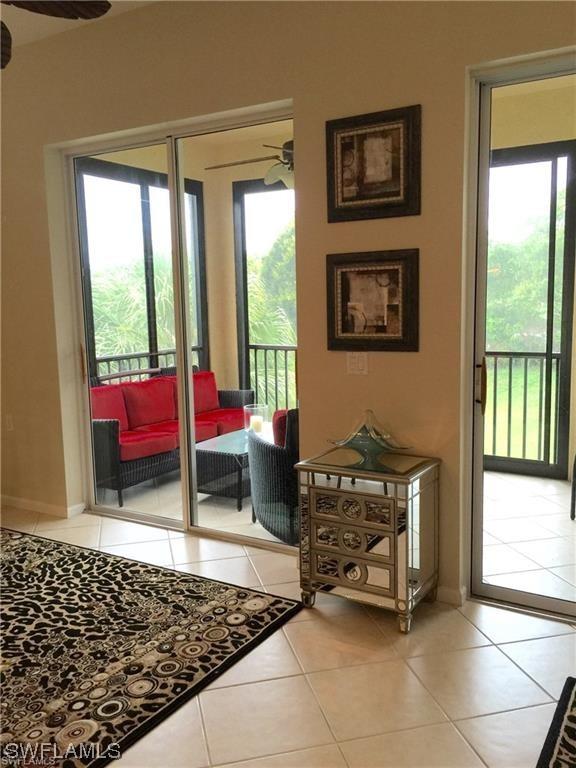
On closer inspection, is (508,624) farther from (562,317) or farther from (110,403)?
(110,403)

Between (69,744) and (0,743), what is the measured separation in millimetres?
224

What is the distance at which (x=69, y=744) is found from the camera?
2033 millimetres

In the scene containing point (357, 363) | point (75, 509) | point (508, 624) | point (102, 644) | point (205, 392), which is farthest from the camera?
point (75, 509)

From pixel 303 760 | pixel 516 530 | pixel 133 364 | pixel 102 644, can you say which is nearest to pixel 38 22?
pixel 133 364

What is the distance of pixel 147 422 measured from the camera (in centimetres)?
413

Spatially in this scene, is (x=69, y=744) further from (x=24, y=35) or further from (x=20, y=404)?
(x=24, y=35)

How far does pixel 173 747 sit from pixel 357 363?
1.79 metres

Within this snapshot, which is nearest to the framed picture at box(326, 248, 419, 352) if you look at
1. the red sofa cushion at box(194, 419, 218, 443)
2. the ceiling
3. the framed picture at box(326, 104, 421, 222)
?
the framed picture at box(326, 104, 421, 222)

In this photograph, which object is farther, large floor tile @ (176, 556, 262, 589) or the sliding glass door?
the sliding glass door

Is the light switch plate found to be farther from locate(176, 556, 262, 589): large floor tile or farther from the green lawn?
locate(176, 556, 262, 589): large floor tile

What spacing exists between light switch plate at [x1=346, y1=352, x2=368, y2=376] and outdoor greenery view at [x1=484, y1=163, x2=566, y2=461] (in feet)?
1.88

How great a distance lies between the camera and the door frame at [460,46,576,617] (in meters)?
2.66

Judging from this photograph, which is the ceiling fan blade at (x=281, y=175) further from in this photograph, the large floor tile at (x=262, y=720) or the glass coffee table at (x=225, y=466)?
the large floor tile at (x=262, y=720)

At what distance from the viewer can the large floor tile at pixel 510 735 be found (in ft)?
6.35
